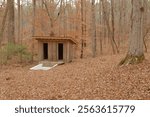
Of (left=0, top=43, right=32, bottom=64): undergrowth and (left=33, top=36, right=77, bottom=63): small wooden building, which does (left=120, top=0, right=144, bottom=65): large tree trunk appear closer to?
(left=33, top=36, right=77, bottom=63): small wooden building

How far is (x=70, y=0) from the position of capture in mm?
Answer: 30203

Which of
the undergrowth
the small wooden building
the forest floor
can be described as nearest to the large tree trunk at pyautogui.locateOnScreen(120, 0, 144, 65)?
the forest floor

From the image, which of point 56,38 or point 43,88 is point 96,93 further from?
point 56,38

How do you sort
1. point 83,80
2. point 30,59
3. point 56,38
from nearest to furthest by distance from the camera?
point 83,80
point 56,38
point 30,59

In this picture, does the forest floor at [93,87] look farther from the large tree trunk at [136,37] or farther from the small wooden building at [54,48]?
the small wooden building at [54,48]

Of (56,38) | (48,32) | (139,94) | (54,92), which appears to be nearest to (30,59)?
(56,38)

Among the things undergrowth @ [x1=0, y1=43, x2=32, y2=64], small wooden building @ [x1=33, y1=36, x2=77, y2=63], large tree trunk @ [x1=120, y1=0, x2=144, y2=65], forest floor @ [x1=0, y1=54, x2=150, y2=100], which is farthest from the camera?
small wooden building @ [x1=33, y1=36, x2=77, y2=63]

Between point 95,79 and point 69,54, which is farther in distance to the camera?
point 69,54

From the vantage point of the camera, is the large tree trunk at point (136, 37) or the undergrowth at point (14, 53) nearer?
the large tree trunk at point (136, 37)

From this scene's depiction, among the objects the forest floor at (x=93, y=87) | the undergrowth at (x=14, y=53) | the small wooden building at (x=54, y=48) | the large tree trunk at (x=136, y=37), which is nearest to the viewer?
the forest floor at (x=93, y=87)

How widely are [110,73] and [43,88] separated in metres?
2.89

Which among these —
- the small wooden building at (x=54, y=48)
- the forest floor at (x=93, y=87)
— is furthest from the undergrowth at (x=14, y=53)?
the forest floor at (x=93, y=87)

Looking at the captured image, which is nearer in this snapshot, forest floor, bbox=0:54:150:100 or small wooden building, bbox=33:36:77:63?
forest floor, bbox=0:54:150:100

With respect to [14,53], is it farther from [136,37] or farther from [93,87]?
[93,87]
